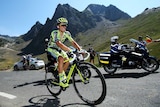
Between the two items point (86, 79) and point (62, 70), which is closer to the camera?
point (86, 79)

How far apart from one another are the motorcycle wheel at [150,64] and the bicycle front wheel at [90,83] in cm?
786

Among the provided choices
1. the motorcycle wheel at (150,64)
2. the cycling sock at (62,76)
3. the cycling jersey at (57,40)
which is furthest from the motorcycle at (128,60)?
the cycling sock at (62,76)

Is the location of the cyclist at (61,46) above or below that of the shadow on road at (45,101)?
above

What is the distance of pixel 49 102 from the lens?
27.0 ft

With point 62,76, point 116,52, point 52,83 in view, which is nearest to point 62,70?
point 62,76

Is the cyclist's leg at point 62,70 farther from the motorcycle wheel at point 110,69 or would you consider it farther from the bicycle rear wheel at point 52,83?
the motorcycle wheel at point 110,69

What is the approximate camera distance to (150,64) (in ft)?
50.2

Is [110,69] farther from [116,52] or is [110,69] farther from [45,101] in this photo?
[45,101]

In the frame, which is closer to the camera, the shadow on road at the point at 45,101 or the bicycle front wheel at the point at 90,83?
the bicycle front wheel at the point at 90,83

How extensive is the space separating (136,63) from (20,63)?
2487 cm

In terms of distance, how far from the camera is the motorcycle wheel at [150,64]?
586 inches

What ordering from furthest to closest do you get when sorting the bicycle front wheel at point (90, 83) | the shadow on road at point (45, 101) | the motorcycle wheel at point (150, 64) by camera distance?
1. the motorcycle wheel at point (150, 64)
2. the shadow on road at point (45, 101)
3. the bicycle front wheel at point (90, 83)

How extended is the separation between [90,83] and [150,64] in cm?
843

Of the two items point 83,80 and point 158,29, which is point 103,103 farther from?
point 158,29
